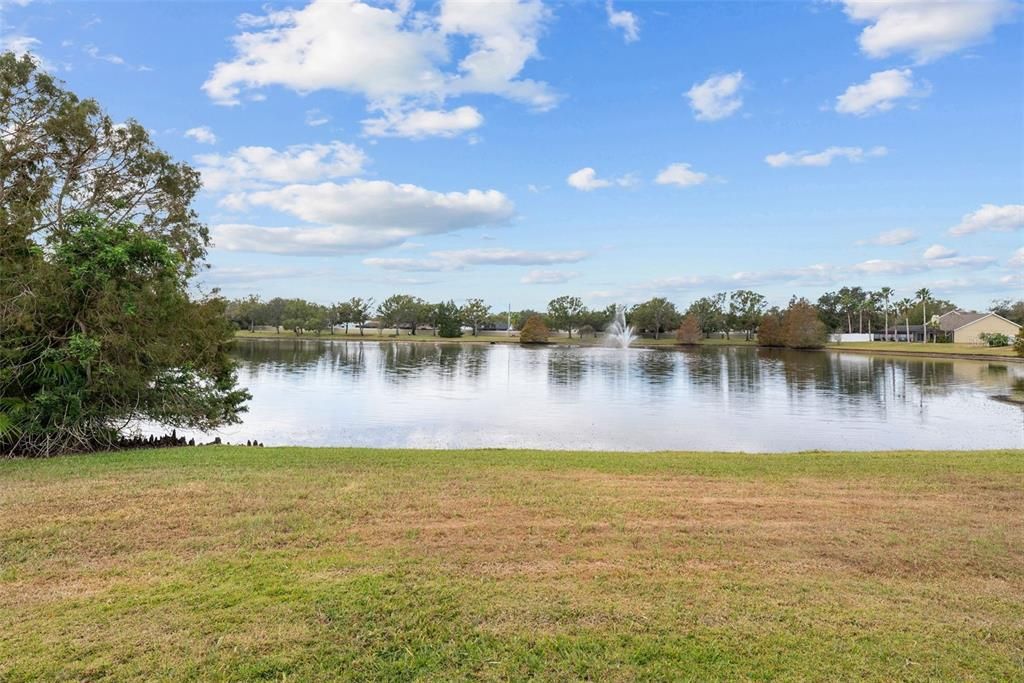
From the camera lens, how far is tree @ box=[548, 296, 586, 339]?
106812 mm

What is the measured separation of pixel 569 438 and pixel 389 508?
30.8 feet

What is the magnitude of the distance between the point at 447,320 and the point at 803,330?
5505cm

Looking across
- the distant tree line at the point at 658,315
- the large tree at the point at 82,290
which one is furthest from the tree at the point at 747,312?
the large tree at the point at 82,290

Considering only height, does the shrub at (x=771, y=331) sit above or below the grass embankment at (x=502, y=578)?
above

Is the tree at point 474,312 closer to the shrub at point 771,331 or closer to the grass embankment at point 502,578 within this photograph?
the shrub at point 771,331

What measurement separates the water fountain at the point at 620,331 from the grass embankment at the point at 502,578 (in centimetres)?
7697

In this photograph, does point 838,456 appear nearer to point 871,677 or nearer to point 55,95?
point 871,677

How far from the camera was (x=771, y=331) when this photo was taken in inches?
3073

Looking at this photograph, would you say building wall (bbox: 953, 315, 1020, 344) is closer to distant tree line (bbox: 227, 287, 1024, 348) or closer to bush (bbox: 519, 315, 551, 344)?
distant tree line (bbox: 227, 287, 1024, 348)

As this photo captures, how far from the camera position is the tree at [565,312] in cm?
10681

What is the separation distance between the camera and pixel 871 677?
286 cm

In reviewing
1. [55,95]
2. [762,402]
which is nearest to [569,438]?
[762,402]

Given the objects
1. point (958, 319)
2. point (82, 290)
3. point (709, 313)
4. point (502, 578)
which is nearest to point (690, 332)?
point (709, 313)

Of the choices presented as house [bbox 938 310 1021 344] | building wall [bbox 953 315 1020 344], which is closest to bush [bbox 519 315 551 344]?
house [bbox 938 310 1021 344]
